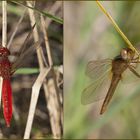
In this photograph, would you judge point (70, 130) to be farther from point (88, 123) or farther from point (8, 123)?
point (8, 123)

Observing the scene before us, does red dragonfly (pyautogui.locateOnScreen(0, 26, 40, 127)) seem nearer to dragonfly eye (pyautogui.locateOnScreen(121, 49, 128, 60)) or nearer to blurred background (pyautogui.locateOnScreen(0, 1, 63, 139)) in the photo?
blurred background (pyautogui.locateOnScreen(0, 1, 63, 139))

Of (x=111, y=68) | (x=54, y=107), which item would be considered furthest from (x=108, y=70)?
(x=54, y=107)

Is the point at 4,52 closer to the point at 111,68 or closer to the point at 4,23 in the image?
the point at 4,23

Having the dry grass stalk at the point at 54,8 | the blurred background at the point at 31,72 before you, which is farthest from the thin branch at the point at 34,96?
the dry grass stalk at the point at 54,8

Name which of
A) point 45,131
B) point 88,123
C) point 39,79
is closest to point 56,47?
point 39,79

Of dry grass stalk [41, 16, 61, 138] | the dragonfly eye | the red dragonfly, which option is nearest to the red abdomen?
the red dragonfly

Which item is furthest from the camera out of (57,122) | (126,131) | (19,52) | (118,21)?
(126,131)
